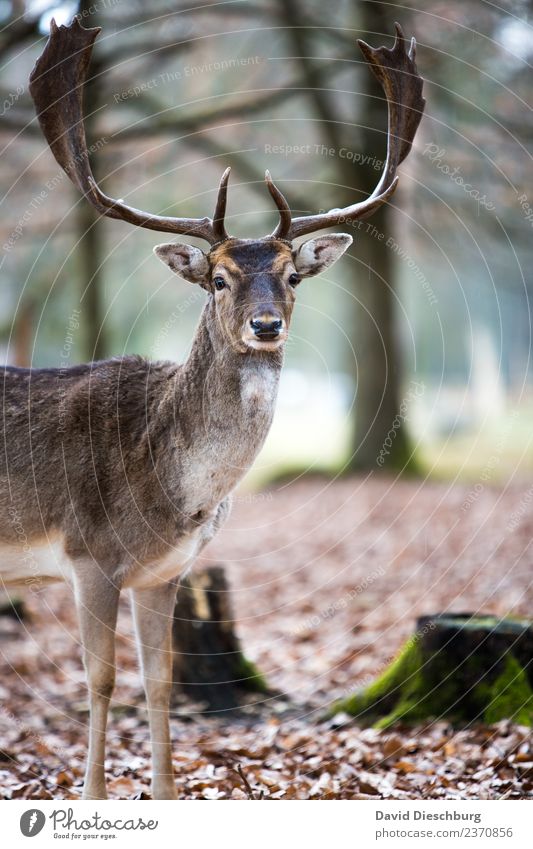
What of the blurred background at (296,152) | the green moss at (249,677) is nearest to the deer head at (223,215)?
the green moss at (249,677)

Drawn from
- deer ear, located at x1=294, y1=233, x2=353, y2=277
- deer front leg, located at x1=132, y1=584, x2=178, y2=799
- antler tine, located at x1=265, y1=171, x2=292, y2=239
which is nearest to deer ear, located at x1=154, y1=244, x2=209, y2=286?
antler tine, located at x1=265, y1=171, x2=292, y2=239

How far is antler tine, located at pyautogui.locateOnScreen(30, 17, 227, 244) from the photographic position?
6.52 m

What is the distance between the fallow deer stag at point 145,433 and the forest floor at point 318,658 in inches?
38.1

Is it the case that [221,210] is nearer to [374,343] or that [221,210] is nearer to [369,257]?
[374,343]

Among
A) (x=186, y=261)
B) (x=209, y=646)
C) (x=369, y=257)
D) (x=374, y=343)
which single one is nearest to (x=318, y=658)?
(x=209, y=646)

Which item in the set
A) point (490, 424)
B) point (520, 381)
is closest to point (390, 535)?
point (490, 424)

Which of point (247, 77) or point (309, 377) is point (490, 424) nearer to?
point (309, 377)

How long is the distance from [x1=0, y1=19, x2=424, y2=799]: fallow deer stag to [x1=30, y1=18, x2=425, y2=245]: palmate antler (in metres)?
0.01

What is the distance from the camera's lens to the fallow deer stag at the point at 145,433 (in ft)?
20.1

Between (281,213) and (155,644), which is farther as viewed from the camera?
(155,644)

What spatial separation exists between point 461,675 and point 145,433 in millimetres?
3085

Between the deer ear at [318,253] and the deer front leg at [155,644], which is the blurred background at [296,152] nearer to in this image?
the deer ear at [318,253]

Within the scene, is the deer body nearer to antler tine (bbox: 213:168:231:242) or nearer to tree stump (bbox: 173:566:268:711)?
antler tine (bbox: 213:168:231:242)

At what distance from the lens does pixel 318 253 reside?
6605mm
